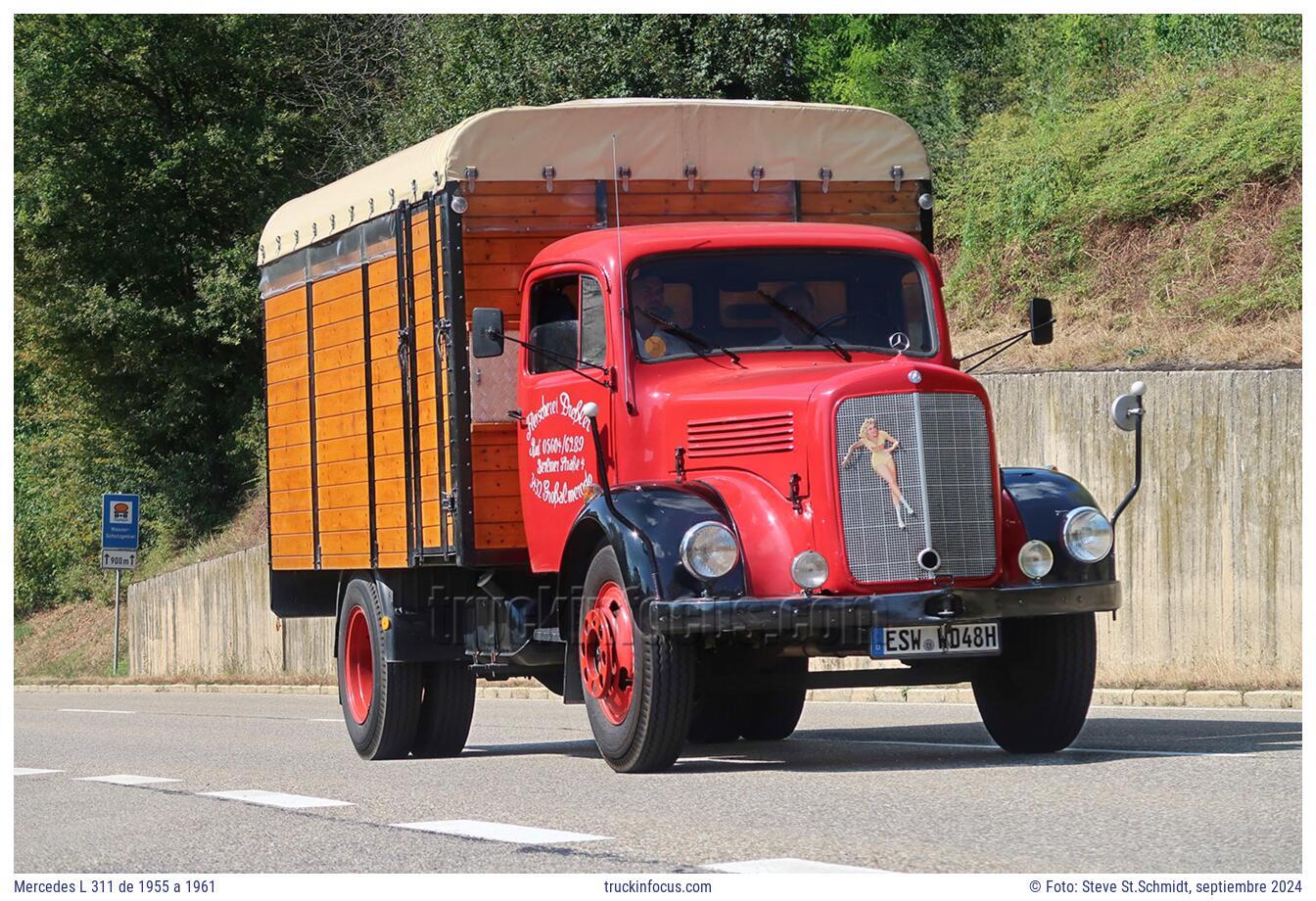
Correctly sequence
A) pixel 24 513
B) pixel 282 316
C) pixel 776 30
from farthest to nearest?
pixel 24 513, pixel 776 30, pixel 282 316

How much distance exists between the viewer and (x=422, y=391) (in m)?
13.7

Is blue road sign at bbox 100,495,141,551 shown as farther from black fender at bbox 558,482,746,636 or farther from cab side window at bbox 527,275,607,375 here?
black fender at bbox 558,482,746,636

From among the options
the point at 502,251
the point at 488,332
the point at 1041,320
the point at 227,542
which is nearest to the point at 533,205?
the point at 502,251

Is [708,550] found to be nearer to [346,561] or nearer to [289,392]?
[346,561]

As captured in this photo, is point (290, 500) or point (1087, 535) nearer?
point (1087, 535)

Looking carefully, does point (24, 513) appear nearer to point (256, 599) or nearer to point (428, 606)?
point (256, 599)

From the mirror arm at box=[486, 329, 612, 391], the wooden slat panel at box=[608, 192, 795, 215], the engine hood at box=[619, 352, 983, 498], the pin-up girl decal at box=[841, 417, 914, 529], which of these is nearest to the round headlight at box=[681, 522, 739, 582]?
the engine hood at box=[619, 352, 983, 498]

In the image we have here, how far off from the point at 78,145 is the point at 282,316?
96.9 feet

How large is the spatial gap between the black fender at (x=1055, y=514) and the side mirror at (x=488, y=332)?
2832 mm

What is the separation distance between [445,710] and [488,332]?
139 inches

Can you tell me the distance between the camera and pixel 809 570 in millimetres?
10938

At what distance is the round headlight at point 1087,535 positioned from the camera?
11.5m

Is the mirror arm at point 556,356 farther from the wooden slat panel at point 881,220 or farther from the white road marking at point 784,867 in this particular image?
the white road marking at point 784,867
